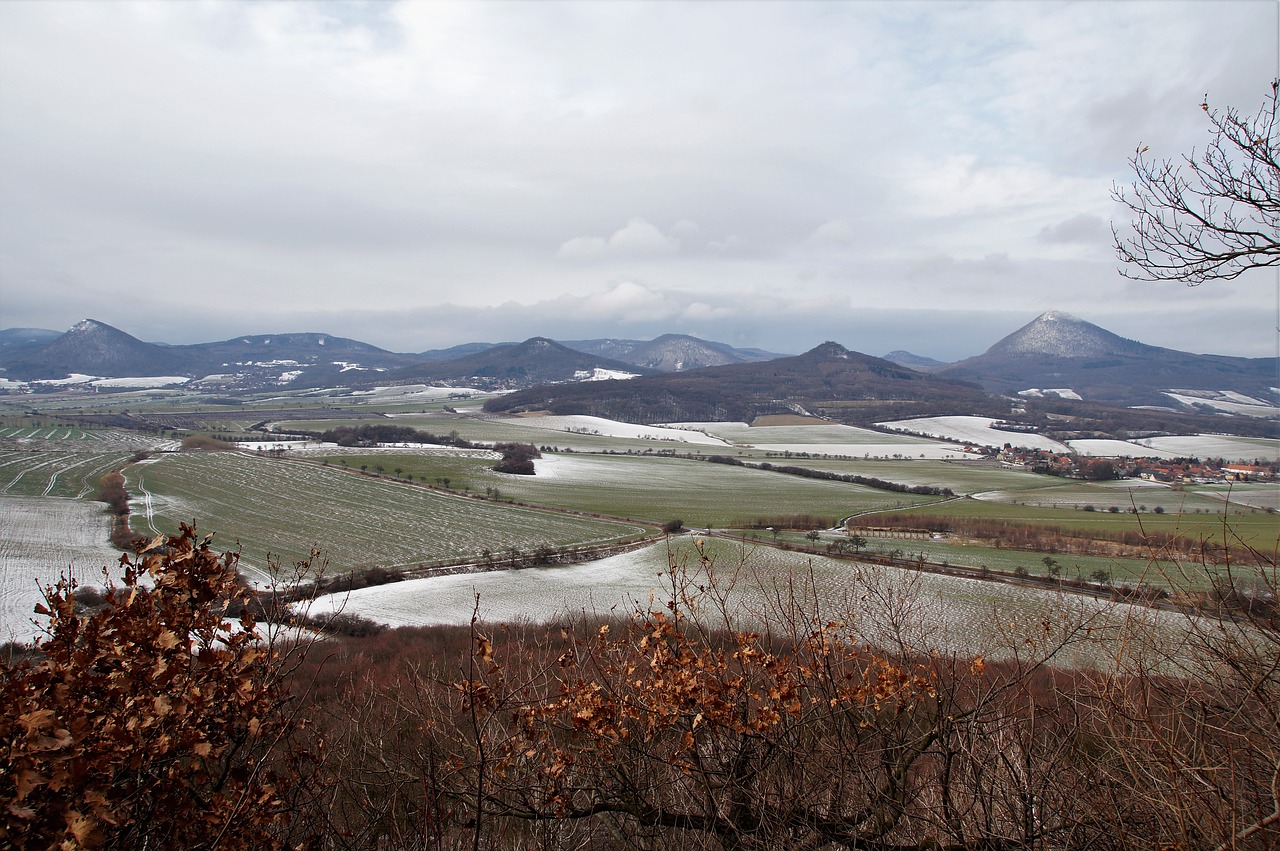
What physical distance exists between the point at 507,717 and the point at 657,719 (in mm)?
4911

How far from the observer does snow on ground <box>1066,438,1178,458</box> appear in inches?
3479

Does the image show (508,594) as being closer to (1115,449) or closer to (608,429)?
(608,429)

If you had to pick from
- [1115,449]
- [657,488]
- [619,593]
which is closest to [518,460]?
[657,488]

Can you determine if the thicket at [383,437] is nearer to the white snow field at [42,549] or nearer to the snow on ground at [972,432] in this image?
the white snow field at [42,549]

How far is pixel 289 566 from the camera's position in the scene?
117 feet

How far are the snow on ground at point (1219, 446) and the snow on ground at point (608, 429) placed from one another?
6594 centimetres

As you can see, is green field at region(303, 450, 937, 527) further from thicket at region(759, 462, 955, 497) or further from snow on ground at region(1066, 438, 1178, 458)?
snow on ground at region(1066, 438, 1178, 458)

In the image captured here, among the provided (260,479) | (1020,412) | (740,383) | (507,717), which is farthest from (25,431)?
(1020,412)

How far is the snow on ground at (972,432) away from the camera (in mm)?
104438

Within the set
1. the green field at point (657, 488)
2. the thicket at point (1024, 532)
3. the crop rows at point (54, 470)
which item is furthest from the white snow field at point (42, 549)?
the thicket at point (1024, 532)

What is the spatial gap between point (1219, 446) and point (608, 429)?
94.9m

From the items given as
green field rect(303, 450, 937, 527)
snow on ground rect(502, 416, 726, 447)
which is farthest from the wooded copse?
snow on ground rect(502, 416, 726, 447)

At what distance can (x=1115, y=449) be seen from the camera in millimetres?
94812

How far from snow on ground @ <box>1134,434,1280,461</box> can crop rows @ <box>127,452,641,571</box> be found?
8554 centimetres
